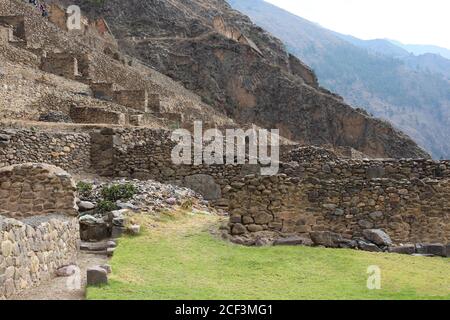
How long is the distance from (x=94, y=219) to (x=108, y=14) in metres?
74.3

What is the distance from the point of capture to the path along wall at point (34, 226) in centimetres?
786

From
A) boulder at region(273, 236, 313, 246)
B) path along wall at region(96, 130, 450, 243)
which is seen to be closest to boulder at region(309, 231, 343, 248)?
boulder at region(273, 236, 313, 246)

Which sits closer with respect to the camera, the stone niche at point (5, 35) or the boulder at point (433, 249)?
the boulder at point (433, 249)

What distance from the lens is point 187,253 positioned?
35.6 feet

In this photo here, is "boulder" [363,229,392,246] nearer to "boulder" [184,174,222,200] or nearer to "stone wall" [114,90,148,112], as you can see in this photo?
"boulder" [184,174,222,200]

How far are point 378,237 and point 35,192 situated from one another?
7193mm

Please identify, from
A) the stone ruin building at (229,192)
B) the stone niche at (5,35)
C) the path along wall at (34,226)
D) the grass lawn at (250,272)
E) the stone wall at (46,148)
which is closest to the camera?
the path along wall at (34,226)

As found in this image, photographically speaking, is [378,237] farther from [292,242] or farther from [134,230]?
[134,230]

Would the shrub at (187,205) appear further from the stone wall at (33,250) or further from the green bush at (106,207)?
the stone wall at (33,250)

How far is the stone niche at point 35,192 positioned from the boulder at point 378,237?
6195 millimetres

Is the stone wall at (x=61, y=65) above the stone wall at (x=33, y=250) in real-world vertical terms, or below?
above

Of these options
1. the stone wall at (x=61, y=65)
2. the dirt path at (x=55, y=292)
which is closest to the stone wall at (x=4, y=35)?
the stone wall at (x=61, y=65)

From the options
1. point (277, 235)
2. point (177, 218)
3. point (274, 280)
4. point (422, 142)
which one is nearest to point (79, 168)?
point (177, 218)
